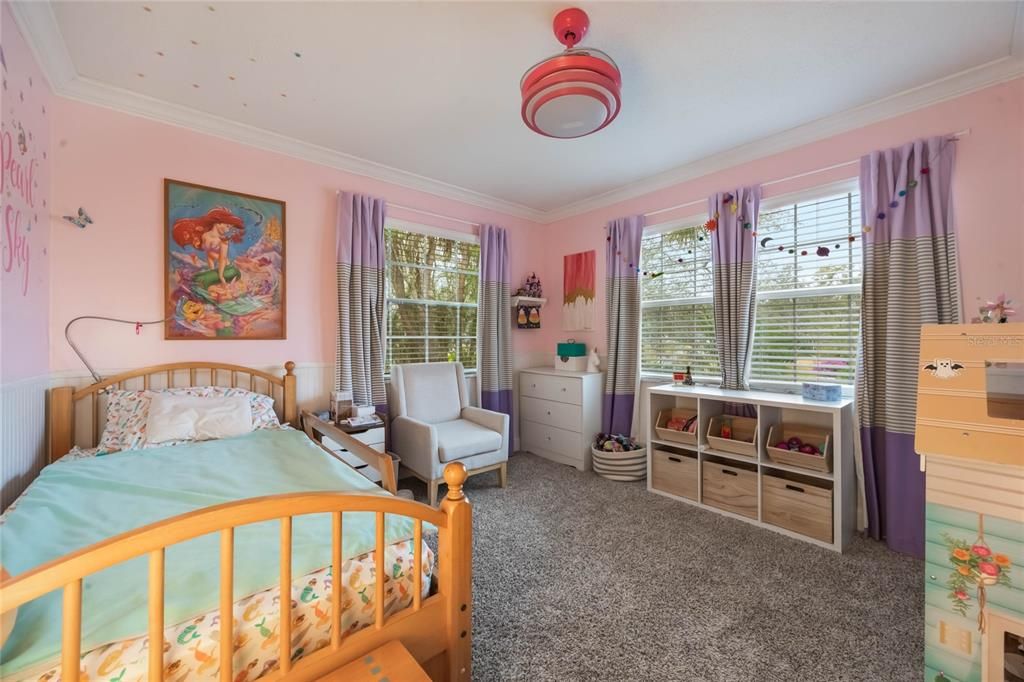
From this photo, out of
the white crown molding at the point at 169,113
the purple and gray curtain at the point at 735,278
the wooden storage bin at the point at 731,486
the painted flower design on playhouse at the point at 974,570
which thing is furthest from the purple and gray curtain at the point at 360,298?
the painted flower design on playhouse at the point at 974,570

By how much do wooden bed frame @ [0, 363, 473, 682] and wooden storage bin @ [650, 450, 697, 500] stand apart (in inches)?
85.5

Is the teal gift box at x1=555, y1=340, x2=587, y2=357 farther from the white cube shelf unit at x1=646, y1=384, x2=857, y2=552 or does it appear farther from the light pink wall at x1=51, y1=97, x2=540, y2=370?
the light pink wall at x1=51, y1=97, x2=540, y2=370

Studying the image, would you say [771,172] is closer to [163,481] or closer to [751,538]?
[751,538]

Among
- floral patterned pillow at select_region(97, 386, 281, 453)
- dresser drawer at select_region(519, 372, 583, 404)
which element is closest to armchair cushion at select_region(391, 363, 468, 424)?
dresser drawer at select_region(519, 372, 583, 404)

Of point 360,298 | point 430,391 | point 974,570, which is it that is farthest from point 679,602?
point 360,298

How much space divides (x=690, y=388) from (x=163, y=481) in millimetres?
3055

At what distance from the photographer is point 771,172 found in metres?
2.82

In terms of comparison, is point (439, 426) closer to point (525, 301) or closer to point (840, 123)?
point (525, 301)

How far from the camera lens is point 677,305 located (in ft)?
11.2

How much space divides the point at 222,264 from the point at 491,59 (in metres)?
2.05

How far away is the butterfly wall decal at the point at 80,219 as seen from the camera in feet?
6.98

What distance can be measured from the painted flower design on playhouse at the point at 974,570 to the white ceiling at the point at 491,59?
203cm

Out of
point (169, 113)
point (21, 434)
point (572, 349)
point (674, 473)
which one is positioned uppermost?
point (169, 113)

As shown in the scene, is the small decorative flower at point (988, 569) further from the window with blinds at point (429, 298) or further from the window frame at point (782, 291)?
the window with blinds at point (429, 298)
